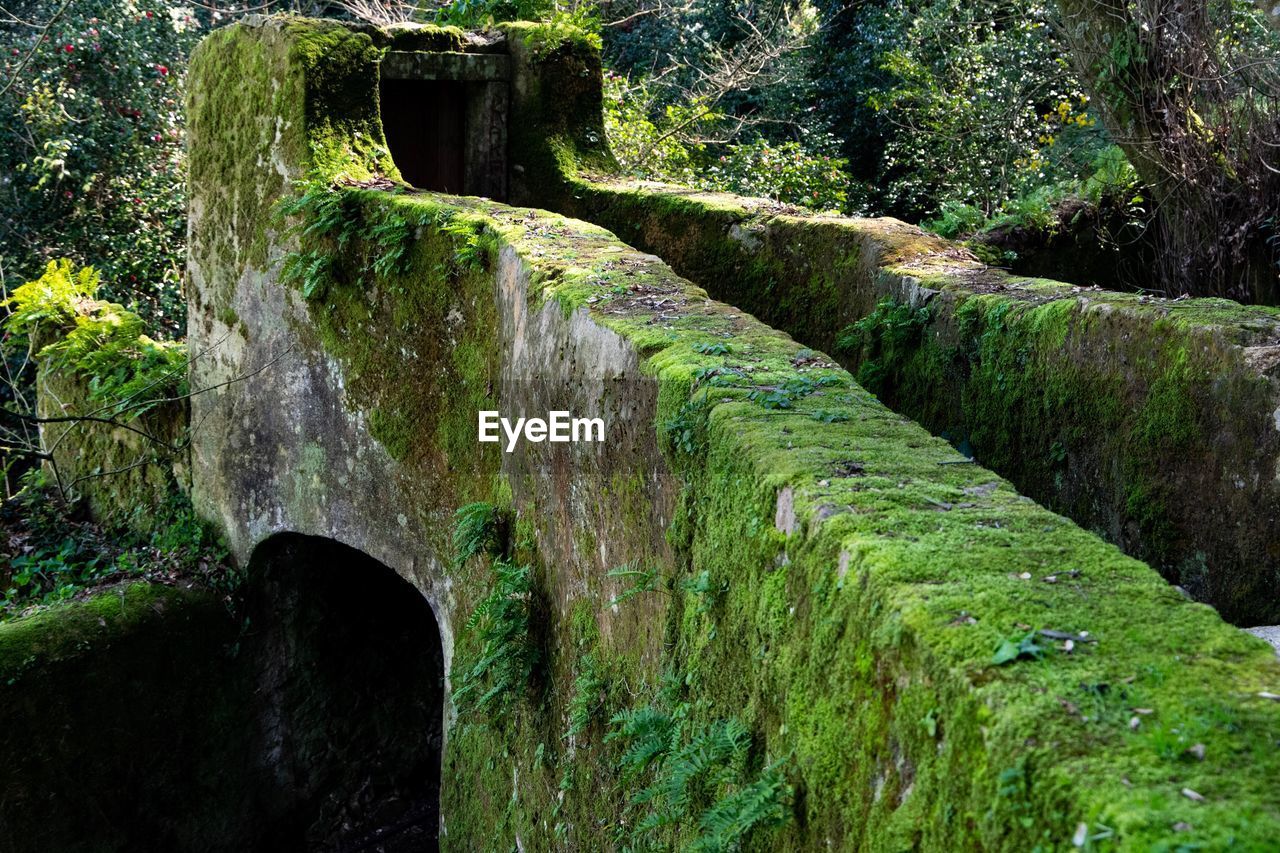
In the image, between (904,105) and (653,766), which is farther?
(904,105)

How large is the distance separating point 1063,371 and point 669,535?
2.19 m

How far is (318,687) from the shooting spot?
892 centimetres

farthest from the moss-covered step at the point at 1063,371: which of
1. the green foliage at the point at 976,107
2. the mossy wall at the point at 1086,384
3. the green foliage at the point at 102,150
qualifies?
the green foliage at the point at 102,150

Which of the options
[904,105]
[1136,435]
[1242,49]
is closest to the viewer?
[1136,435]

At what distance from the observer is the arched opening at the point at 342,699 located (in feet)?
28.5

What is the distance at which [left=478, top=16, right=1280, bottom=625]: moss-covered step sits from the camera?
4.13 m

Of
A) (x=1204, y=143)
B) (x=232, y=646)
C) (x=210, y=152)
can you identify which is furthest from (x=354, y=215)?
(x=1204, y=143)

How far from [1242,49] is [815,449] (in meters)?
7.02

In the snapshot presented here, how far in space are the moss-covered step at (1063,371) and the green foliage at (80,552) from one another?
4.51 m

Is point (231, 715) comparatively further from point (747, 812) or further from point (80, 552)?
point (747, 812)

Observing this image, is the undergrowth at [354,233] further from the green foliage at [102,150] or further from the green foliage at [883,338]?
the green foliage at [102,150]

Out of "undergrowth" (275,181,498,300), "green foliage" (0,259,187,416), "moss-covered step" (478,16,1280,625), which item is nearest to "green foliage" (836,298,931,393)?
"moss-covered step" (478,16,1280,625)

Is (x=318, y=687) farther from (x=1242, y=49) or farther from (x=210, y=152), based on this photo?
(x=1242, y=49)

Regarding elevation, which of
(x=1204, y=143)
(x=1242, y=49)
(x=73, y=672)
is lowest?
(x=73, y=672)
